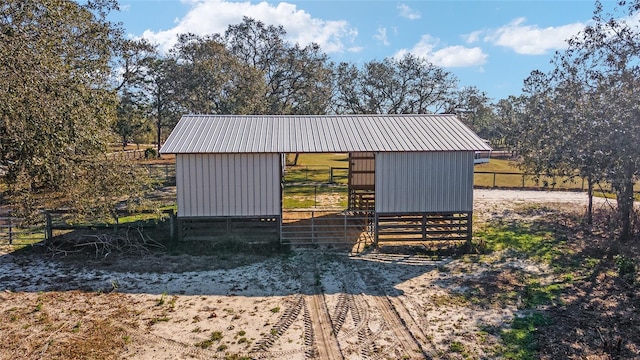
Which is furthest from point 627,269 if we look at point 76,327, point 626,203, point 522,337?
point 76,327

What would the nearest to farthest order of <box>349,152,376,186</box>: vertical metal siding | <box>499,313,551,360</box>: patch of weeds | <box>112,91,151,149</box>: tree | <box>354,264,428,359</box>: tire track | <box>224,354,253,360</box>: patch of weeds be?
<box>224,354,253,360</box>: patch of weeds → <box>499,313,551,360</box>: patch of weeds → <box>354,264,428,359</box>: tire track → <box>349,152,376,186</box>: vertical metal siding → <box>112,91,151,149</box>: tree

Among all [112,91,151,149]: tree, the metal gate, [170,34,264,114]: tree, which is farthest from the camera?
[112,91,151,149]: tree

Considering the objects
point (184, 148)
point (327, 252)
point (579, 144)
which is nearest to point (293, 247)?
point (327, 252)

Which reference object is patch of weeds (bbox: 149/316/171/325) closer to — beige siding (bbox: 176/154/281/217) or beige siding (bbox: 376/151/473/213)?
beige siding (bbox: 176/154/281/217)

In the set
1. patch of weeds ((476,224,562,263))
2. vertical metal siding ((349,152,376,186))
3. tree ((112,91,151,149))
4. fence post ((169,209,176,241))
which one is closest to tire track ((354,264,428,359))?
patch of weeds ((476,224,562,263))

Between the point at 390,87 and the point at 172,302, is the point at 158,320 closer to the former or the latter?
the point at 172,302

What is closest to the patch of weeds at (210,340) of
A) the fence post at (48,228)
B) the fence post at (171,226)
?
the fence post at (171,226)

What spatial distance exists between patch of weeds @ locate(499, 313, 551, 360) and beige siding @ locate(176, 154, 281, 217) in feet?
21.8

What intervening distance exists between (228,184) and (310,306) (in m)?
4.92

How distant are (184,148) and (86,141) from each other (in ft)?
7.93

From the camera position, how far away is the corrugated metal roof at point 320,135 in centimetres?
1168

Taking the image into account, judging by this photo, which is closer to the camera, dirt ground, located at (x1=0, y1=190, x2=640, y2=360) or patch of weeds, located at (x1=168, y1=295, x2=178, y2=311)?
dirt ground, located at (x1=0, y1=190, x2=640, y2=360)

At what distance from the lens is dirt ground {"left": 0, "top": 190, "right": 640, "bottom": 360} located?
6.45 m

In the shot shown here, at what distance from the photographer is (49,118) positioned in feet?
24.1
